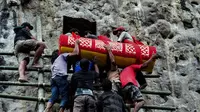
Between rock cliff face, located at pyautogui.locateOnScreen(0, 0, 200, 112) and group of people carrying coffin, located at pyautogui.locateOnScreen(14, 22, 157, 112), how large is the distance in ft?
1.43

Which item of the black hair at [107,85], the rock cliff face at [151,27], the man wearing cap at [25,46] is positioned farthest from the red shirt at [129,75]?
the man wearing cap at [25,46]

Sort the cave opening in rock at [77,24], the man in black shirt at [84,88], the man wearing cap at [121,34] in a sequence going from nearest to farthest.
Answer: the man in black shirt at [84,88] → the man wearing cap at [121,34] → the cave opening in rock at [77,24]

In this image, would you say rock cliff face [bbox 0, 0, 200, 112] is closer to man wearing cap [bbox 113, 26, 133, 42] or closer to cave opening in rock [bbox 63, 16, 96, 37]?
cave opening in rock [bbox 63, 16, 96, 37]

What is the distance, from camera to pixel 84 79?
8461 mm

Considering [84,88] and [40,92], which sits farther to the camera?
[40,92]

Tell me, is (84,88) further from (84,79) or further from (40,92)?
(40,92)

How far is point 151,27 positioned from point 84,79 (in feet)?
10.8

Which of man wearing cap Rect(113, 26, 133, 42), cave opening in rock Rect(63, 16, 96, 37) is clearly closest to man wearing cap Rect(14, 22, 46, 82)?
cave opening in rock Rect(63, 16, 96, 37)

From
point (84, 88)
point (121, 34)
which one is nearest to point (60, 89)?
point (84, 88)

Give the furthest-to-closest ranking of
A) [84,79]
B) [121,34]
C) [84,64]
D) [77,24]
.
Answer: [77,24] → [121,34] → [84,64] → [84,79]

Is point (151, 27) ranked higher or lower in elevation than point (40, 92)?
higher

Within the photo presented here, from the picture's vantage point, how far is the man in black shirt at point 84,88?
816cm

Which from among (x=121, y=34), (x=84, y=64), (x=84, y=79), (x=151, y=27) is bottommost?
(x=84, y=79)

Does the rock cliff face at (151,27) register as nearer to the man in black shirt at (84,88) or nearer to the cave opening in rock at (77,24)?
the cave opening in rock at (77,24)
